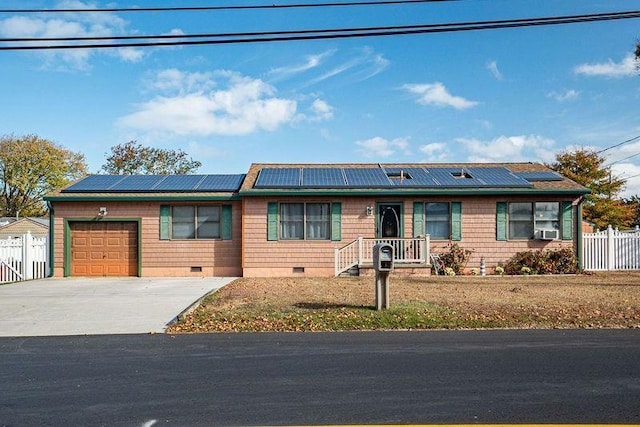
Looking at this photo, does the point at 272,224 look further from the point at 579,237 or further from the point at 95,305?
the point at 579,237

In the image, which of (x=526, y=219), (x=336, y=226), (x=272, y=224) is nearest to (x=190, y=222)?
(x=272, y=224)

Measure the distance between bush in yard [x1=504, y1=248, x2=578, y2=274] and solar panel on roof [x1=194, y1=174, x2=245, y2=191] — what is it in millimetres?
10399

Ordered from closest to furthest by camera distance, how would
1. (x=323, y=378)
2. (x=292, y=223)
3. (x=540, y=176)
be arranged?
1. (x=323, y=378)
2. (x=292, y=223)
3. (x=540, y=176)

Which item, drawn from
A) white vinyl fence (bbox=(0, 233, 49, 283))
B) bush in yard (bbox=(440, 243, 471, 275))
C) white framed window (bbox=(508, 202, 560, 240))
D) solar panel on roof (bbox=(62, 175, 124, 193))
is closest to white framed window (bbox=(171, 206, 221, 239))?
solar panel on roof (bbox=(62, 175, 124, 193))

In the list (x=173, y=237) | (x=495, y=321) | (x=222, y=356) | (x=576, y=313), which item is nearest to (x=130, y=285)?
(x=173, y=237)

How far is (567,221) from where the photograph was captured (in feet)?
63.5

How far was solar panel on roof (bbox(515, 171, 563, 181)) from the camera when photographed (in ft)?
66.8

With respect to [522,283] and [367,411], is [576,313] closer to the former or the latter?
[522,283]

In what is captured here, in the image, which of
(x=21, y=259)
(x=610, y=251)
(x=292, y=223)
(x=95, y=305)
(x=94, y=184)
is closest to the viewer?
(x=95, y=305)

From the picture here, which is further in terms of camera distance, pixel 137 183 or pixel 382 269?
Result: pixel 137 183

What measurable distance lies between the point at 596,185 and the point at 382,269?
1375 inches

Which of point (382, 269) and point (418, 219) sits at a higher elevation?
point (418, 219)

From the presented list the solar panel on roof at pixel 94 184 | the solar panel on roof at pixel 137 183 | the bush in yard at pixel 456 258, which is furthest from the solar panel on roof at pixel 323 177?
the solar panel on roof at pixel 94 184

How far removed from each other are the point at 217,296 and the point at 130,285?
4960 millimetres
